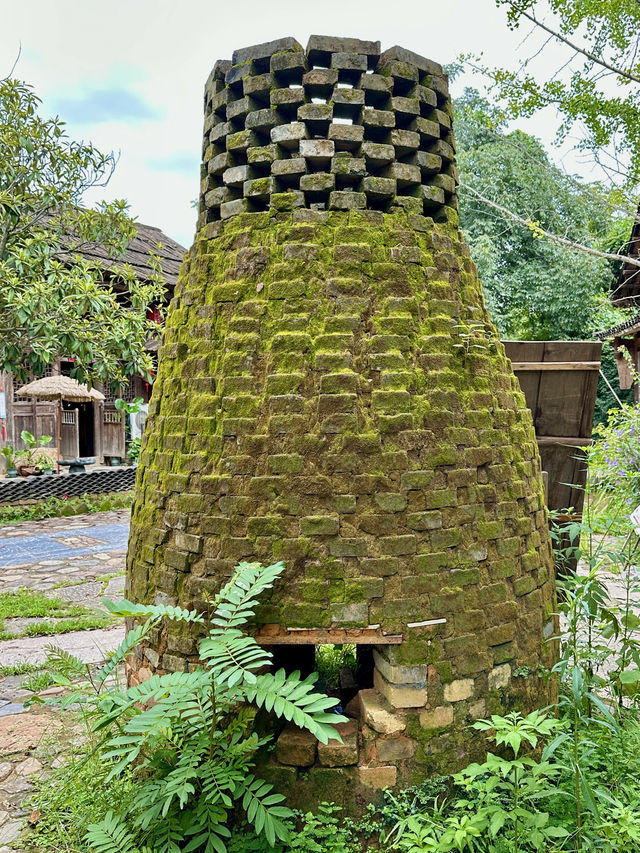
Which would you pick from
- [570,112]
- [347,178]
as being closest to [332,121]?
[347,178]

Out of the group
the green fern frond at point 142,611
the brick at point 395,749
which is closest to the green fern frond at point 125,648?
the green fern frond at point 142,611

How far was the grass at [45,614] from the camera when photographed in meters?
6.28

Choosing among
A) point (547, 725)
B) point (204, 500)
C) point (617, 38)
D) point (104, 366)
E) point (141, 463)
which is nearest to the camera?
point (547, 725)

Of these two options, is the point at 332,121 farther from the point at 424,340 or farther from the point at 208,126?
the point at 424,340

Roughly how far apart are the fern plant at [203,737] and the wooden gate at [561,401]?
2969 millimetres

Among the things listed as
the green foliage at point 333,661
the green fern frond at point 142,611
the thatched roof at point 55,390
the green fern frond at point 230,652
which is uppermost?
the thatched roof at point 55,390

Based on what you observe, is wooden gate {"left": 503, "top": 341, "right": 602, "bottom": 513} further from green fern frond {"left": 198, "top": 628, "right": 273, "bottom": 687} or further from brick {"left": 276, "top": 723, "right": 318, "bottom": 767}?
green fern frond {"left": 198, "top": 628, "right": 273, "bottom": 687}

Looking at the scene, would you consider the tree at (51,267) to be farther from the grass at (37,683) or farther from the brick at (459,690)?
the brick at (459,690)

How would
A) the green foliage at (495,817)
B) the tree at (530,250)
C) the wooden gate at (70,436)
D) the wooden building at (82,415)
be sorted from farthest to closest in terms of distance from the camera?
1. the tree at (530,250)
2. the wooden gate at (70,436)
3. the wooden building at (82,415)
4. the green foliage at (495,817)

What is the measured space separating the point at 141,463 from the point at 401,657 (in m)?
1.88

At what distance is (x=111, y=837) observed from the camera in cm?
242

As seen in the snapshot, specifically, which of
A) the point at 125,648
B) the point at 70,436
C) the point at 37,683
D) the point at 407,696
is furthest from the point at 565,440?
the point at 70,436

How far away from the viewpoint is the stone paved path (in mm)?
3770

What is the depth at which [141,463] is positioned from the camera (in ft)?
11.5
